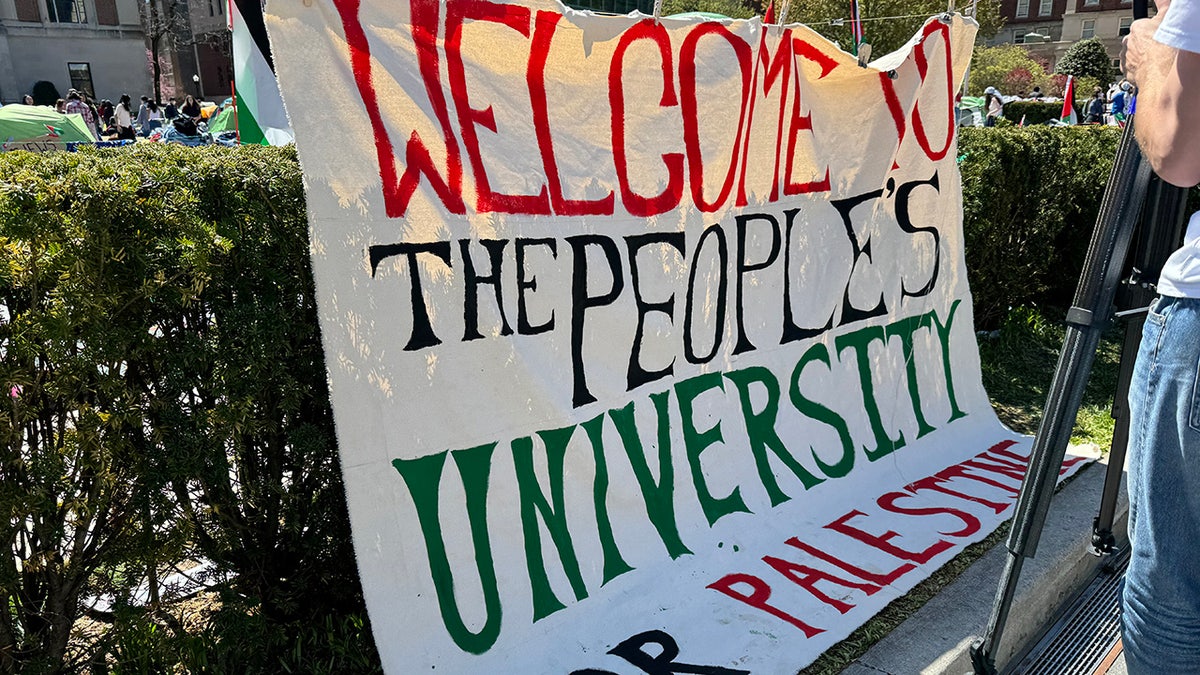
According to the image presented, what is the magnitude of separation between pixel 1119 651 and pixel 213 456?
288cm

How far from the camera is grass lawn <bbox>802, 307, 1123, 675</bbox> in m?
3.28

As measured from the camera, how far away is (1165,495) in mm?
1751

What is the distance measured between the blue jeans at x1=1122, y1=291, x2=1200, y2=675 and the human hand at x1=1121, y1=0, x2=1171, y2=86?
1.49 ft

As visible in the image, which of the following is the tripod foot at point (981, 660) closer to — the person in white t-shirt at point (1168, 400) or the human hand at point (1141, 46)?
the person in white t-shirt at point (1168, 400)

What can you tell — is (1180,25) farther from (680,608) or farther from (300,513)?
(300,513)

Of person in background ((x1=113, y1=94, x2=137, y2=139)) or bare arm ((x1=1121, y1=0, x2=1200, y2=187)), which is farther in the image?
person in background ((x1=113, y1=94, x2=137, y2=139))

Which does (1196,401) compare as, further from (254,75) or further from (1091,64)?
(1091,64)

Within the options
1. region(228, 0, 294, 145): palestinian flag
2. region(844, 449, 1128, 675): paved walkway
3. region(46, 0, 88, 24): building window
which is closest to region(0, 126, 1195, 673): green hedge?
region(844, 449, 1128, 675): paved walkway

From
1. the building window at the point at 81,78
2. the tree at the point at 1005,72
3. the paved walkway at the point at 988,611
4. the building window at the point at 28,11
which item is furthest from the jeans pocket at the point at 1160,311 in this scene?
the building window at the point at 28,11

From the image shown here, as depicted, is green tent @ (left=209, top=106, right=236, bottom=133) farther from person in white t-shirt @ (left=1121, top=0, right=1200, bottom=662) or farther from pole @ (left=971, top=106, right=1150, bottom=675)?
person in white t-shirt @ (left=1121, top=0, right=1200, bottom=662)

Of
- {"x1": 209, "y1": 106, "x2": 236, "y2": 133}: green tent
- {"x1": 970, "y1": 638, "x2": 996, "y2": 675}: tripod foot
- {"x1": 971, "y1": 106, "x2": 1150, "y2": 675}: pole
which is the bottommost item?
{"x1": 970, "y1": 638, "x2": 996, "y2": 675}: tripod foot

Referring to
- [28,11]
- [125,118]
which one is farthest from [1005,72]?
[28,11]

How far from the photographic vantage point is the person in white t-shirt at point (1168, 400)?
1573mm

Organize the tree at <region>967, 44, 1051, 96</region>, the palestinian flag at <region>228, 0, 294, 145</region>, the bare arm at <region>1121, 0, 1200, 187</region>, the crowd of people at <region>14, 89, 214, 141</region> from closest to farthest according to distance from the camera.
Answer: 1. the bare arm at <region>1121, 0, 1200, 187</region>
2. the palestinian flag at <region>228, 0, 294, 145</region>
3. the crowd of people at <region>14, 89, 214, 141</region>
4. the tree at <region>967, 44, 1051, 96</region>
